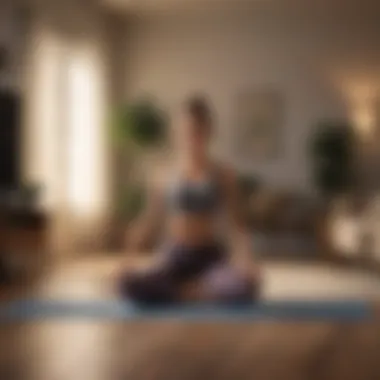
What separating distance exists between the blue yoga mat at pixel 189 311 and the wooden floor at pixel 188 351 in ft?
0.34

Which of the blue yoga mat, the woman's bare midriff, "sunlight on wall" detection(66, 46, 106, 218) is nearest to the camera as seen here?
the blue yoga mat

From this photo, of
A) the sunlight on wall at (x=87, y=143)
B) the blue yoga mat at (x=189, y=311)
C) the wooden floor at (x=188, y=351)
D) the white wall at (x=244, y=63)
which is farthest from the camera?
the sunlight on wall at (x=87, y=143)

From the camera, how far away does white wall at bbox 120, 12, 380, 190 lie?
365 cm

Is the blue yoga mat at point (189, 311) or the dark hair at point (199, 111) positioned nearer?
the blue yoga mat at point (189, 311)

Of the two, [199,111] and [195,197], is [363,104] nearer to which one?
[199,111]

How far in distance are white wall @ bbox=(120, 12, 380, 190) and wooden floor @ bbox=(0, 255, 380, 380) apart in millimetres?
810

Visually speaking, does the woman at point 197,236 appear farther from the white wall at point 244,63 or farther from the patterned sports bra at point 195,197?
the white wall at point 244,63

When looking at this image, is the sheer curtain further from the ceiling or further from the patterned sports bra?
the patterned sports bra

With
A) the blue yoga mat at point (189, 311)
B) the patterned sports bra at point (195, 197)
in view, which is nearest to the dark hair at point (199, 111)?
the patterned sports bra at point (195, 197)

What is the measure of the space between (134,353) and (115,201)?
105 cm

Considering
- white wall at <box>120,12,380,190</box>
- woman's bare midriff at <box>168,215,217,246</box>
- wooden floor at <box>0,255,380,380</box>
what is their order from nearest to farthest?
wooden floor at <box>0,255,380,380</box>
woman's bare midriff at <box>168,215,217,246</box>
white wall at <box>120,12,380,190</box>

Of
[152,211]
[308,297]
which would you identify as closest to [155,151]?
[152,211]

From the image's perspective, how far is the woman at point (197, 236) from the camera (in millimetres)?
3551

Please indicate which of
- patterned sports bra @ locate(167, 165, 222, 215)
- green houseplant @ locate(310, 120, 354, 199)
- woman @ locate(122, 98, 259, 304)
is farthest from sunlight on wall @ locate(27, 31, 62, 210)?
green houseplant @ locate(310, 120, 354, 199)
